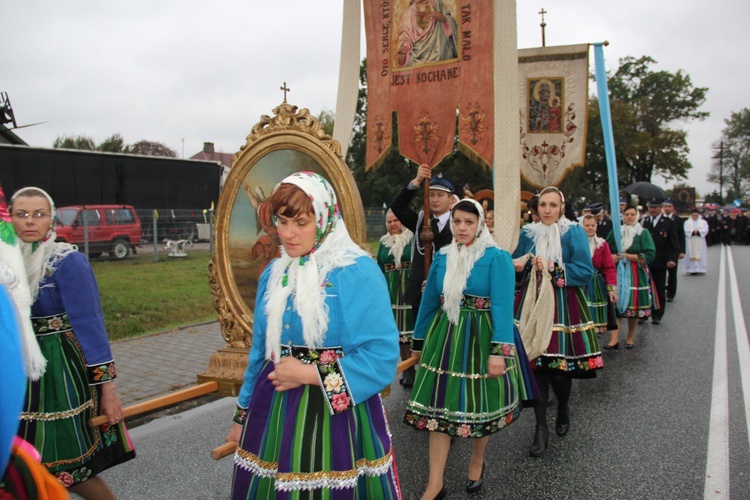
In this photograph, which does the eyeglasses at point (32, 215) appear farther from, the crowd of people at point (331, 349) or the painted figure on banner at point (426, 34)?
the painted figure on banner at point (426, 34)

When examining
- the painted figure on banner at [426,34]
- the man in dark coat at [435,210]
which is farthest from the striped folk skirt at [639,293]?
the painted figure on banner at [426,34]

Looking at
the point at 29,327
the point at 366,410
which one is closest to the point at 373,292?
the point at 366,410

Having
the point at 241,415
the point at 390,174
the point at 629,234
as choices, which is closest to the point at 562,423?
the point at 241,415

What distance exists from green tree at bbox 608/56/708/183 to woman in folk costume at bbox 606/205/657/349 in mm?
34318

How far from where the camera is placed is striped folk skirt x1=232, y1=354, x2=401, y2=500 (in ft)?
6.48

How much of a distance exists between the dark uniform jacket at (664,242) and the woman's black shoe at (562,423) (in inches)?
254

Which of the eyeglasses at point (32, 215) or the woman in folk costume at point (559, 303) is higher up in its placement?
→ the eyeglasses at point (32, 215)

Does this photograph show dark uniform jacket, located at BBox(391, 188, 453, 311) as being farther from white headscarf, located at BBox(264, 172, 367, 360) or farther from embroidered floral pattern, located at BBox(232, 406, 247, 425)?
embroidered floral pattern, located at BBox(232, 406, 247, 425)

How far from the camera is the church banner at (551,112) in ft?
25.6

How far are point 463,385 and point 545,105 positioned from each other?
216 inches

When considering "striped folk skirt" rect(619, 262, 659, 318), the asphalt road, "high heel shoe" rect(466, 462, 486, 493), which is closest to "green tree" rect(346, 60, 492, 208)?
"striped folk skirt" rect(619, 262, 659, 318)

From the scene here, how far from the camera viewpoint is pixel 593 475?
4039 millimetres

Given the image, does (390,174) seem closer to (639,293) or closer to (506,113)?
(639,293)

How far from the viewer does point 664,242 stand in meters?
10.5
